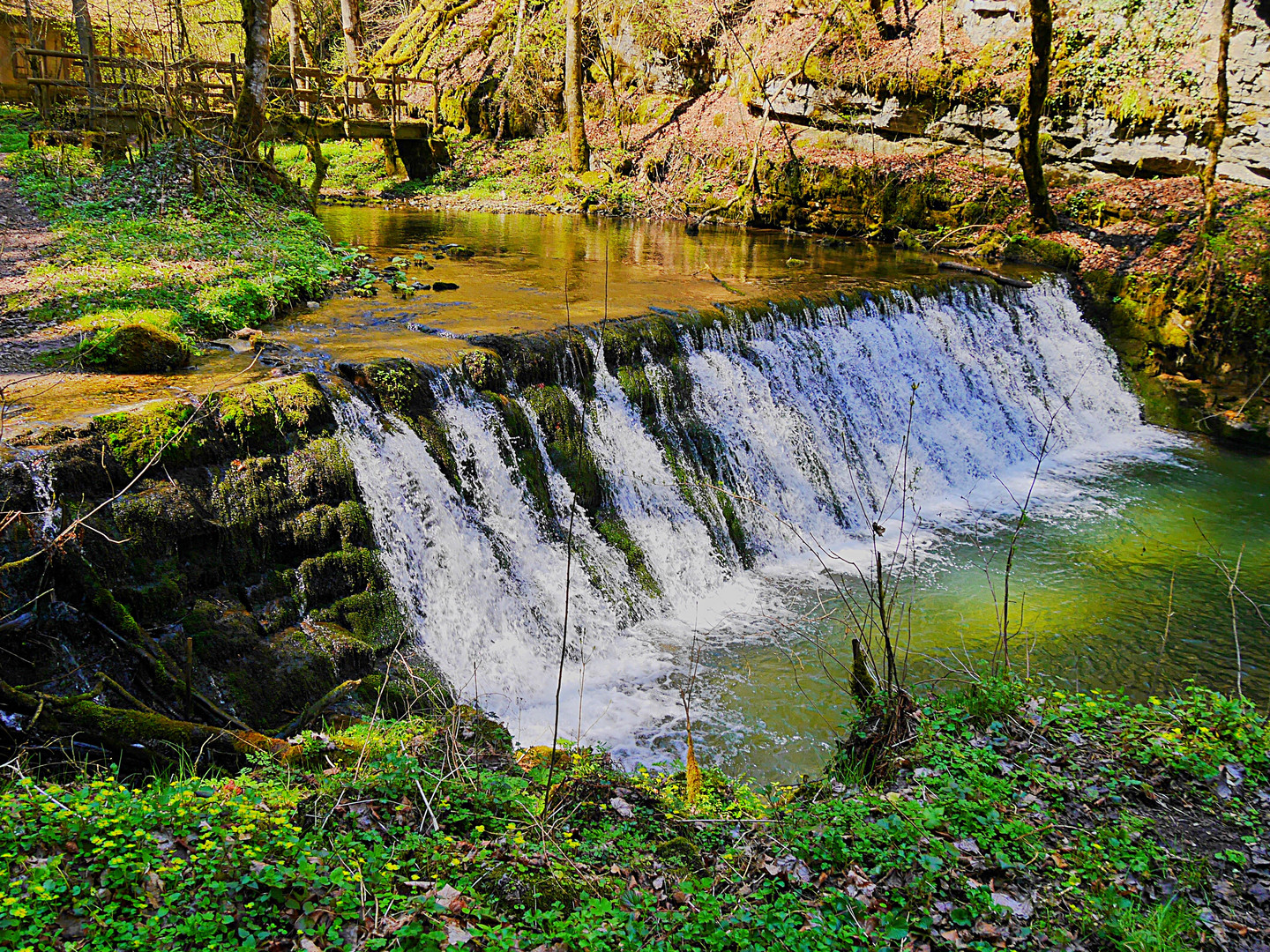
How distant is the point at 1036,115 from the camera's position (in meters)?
13.9

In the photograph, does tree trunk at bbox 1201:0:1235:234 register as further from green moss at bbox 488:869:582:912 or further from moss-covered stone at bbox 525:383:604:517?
green moss at bbox 488:869:582:912

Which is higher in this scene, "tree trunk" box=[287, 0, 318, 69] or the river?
"tree trunk" box=[287, 0, 318, 69]

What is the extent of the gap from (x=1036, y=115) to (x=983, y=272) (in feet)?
10.1

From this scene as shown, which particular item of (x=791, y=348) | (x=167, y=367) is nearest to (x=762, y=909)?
(x=167, y=367)

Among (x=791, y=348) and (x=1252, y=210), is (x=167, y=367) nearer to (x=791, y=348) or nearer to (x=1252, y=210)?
(x=791, y=348)

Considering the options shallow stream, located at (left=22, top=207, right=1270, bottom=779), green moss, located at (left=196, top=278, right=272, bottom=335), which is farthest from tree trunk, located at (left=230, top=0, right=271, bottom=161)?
green moss, located at (left=196, top=278, right=272, bottom=335)

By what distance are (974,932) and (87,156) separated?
49.7 ft

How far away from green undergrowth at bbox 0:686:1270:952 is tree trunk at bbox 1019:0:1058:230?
1230 centimetres

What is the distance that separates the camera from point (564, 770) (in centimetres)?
395

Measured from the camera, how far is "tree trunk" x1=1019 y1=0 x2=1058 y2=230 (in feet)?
41.7

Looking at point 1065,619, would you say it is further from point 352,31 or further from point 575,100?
point 352,31

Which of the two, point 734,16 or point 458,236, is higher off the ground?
point 734,16

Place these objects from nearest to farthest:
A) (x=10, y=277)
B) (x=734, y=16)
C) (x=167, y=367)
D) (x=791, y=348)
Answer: (x=167, y=367) < (x=10, y=277) < (x=791, y=348) < (x=734, y=16)

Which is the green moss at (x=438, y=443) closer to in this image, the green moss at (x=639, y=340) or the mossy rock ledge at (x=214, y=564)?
the mossy rock ledge at (x=214, y=564)
